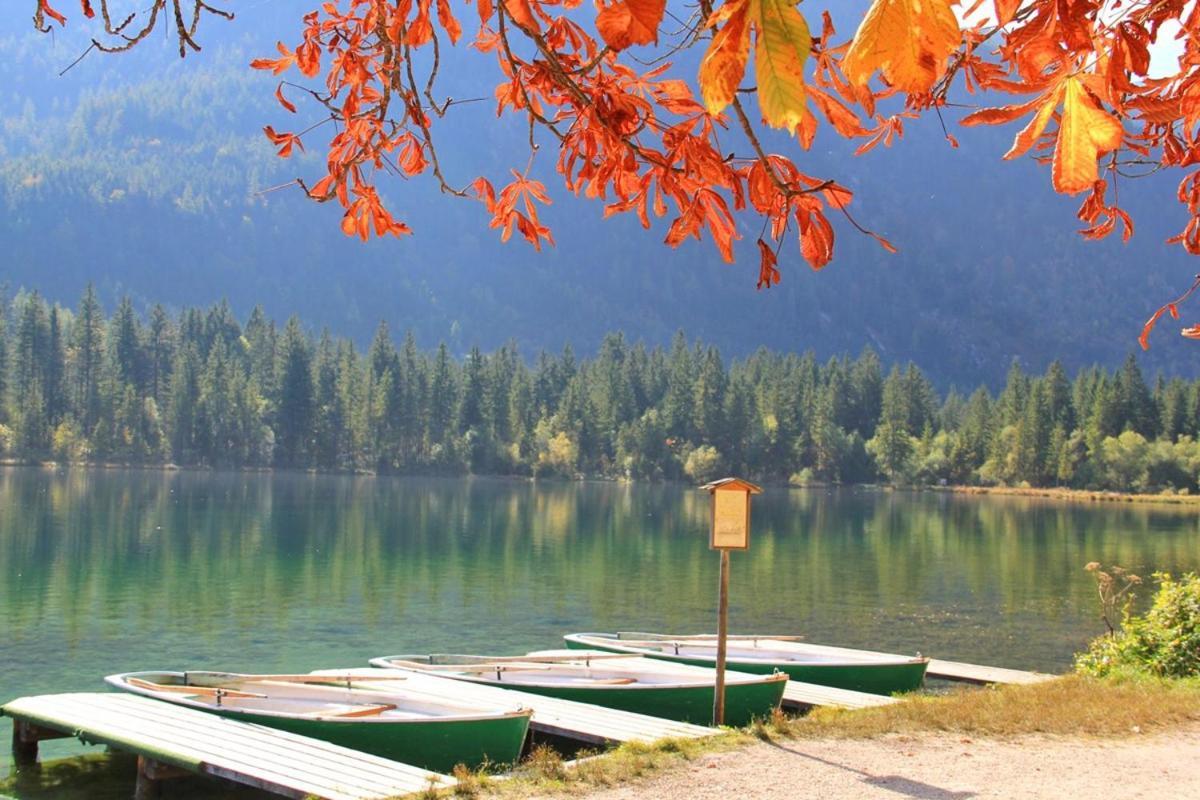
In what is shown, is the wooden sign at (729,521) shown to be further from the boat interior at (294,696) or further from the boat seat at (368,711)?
the boat seat at (368,711)

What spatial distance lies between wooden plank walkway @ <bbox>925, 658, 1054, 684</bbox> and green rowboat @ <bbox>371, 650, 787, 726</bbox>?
5.16m

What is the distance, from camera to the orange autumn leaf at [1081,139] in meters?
1.46

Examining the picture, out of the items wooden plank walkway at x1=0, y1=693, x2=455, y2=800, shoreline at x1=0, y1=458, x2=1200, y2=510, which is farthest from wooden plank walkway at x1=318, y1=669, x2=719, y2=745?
shoreline at x1=0, y1=458, x2=1200, y2=510

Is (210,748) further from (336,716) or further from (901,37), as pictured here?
(901,37)

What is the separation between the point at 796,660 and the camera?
16.5 m

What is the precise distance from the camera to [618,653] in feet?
55.8

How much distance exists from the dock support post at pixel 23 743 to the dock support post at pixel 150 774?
2574mm

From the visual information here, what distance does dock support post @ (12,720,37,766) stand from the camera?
1231 cm

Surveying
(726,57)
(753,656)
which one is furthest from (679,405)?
(726,57)

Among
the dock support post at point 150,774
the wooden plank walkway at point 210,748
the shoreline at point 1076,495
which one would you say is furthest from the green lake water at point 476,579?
the shoreline at point 1076,495

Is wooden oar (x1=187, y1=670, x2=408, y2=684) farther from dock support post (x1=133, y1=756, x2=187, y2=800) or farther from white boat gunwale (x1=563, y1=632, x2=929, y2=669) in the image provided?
white boat gunwale (x1=563, y1=632, x2=929, y2=669)

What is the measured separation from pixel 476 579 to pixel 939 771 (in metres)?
26.7

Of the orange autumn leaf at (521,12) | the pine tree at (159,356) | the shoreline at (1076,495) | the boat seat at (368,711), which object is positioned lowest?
the boat seat at (368,711)

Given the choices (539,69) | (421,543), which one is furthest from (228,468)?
(539,69)
